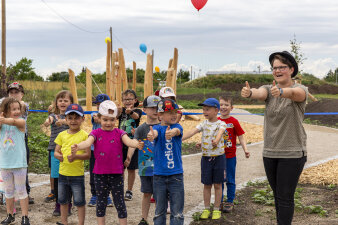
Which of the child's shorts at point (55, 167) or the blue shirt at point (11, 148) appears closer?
the blue shirt at point (11, 148)

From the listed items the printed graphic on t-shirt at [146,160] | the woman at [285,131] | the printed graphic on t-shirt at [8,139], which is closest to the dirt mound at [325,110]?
the printed graphic on t-shirt at [146,160]

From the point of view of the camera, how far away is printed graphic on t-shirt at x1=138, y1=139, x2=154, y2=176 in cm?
495

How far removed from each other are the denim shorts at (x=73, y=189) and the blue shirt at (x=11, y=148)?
2.29ft

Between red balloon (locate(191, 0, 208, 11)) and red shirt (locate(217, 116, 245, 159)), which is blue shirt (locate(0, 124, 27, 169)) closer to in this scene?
red shirt (locate(217, 116, 245, 159))

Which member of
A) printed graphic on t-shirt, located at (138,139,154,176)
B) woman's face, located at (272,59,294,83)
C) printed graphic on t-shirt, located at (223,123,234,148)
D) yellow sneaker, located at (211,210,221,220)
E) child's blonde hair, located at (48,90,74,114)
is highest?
woman's face, located at (272,59,294,83)

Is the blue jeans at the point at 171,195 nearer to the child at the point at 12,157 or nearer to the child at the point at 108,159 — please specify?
the child at the point at 108,159

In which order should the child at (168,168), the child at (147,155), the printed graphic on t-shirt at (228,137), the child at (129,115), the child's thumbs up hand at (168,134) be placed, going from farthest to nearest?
the child at (129,115) < the printed graphic on t-shirt at (228,137) < the child at (147,155) < the child at (168,168) < the child's thumbs up hand at (168,134)

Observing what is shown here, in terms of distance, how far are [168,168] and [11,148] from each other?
203 cm

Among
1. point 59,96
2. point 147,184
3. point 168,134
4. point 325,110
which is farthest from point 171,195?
point 325,110

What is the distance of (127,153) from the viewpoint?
4.81 meters

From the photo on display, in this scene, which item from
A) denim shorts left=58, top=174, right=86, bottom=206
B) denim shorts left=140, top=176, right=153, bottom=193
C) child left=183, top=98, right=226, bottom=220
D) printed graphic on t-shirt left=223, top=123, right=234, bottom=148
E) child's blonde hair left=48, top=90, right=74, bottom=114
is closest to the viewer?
denim shorts left=58, top=174, right=86, bottom=206

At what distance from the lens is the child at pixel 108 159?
443 cm

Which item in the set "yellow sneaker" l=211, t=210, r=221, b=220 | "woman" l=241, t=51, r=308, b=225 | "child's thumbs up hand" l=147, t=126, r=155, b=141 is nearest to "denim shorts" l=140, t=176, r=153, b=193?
"yellow sneaker" l=211, t=210, r=221, b=220

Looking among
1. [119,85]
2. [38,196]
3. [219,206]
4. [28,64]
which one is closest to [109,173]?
[219,206]
